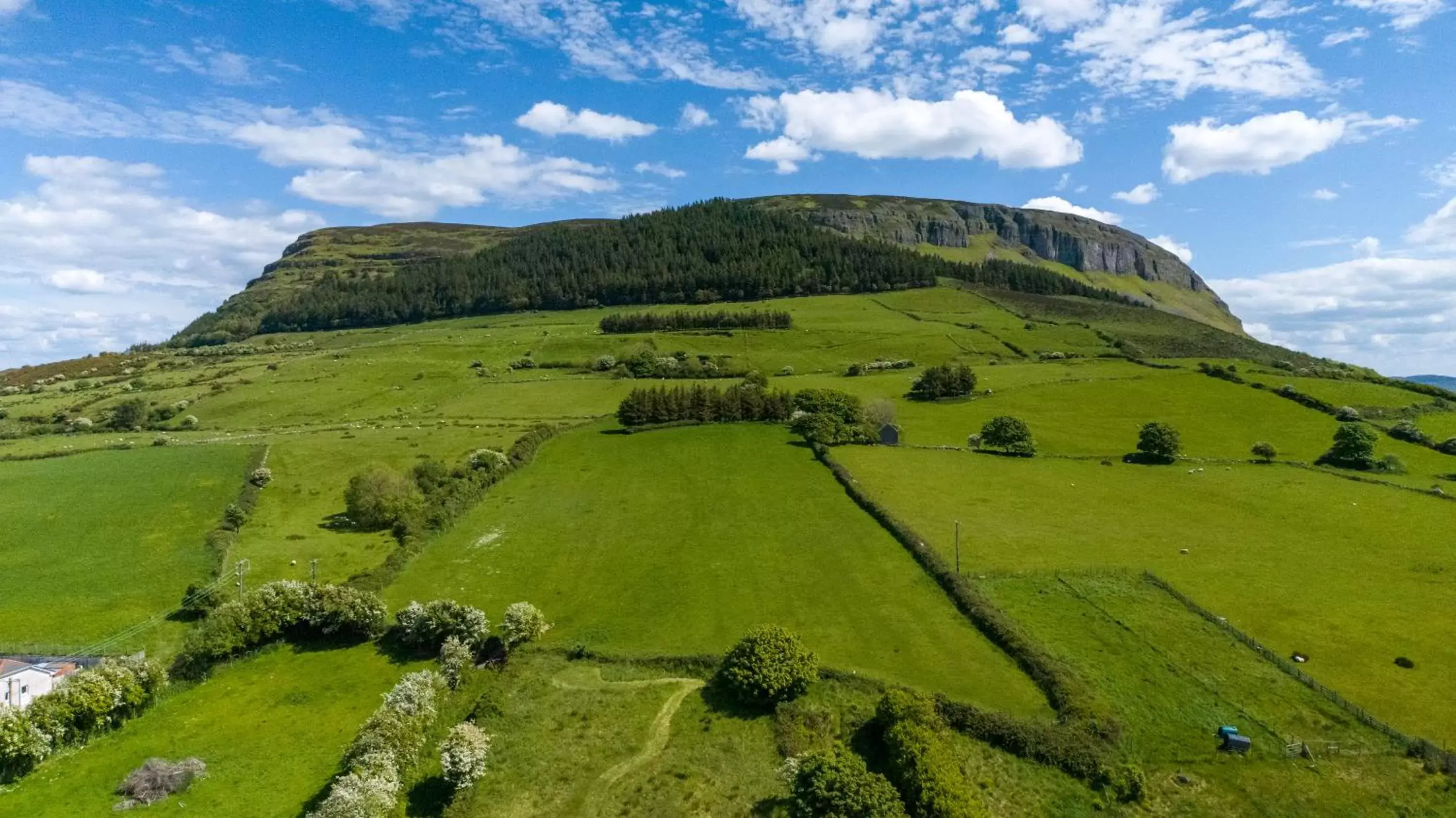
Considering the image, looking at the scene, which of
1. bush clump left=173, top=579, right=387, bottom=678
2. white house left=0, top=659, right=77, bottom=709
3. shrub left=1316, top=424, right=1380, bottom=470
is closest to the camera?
white house left=0, top=659, right=77, bottom=709

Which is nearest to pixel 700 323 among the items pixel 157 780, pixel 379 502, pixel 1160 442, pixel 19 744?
pixel 1160 442

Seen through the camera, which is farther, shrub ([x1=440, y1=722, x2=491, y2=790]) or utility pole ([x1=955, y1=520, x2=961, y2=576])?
utility pole ([x1=955, y1=520, x2=961, y2=576])

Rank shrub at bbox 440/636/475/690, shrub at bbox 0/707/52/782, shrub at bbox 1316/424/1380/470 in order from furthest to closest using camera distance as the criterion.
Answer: shrub at bbox 1316/424/1380/470, shrub at bbox 440/636/475/690, shrub at bbox 0/707/52/782

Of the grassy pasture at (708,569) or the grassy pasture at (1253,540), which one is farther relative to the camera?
the grassy pasture at (708,569)

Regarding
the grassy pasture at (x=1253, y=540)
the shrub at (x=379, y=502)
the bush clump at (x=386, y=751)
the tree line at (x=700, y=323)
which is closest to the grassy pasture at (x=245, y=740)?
the bush clump at (x=386, y=751)

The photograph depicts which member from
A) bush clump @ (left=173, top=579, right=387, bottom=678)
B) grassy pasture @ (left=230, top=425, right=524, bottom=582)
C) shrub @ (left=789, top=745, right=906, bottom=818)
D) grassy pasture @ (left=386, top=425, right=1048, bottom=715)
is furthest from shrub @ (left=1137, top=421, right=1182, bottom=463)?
bush clump @ (left=173, top=579, right=387, bottom=678)

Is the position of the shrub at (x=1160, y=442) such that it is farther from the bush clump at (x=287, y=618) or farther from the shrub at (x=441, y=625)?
the bush clump at (x=287, y=618)

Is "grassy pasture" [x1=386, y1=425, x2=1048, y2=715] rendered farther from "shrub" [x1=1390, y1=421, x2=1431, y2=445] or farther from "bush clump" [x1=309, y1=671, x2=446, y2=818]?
"shrub" [x1=1390, y1=421, x2=1431, y2=445]
